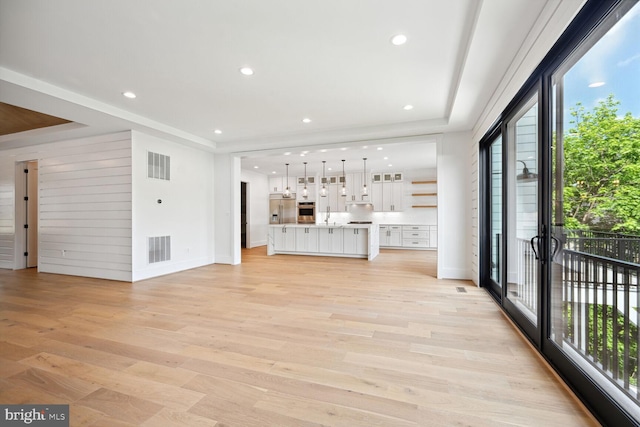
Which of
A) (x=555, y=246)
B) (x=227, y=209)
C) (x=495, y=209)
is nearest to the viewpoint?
(x=555, y=246)

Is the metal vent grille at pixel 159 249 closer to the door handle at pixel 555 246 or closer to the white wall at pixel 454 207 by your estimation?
the white wall at pixel 454 207

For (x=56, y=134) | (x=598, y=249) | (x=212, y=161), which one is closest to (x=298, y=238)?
(x=212, y=161)

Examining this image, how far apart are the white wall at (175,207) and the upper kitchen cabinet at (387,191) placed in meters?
5.42

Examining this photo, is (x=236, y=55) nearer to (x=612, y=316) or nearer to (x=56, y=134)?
(x=612, y=316)

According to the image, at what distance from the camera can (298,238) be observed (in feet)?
26.1

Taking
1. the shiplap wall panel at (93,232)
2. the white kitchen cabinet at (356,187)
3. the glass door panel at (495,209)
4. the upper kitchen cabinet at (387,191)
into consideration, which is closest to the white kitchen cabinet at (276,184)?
the white kitchen cabinet at (356,187)

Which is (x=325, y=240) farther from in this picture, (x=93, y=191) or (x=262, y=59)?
(x=262, y=59)

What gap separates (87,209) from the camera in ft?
17.0

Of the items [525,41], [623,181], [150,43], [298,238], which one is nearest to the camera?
[623,181]

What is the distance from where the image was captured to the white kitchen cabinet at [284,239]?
316 inches

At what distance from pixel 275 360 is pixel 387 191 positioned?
799 centimetres

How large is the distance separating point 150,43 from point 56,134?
4118 mm

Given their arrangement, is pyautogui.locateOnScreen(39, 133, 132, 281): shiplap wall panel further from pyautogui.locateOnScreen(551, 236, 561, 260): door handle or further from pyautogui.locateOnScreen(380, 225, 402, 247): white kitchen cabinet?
pyautogui.locateOnScreen(380, 225, 402, 247): white kitchen cabinet

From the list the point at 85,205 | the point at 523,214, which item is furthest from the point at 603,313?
the point at 85,205
